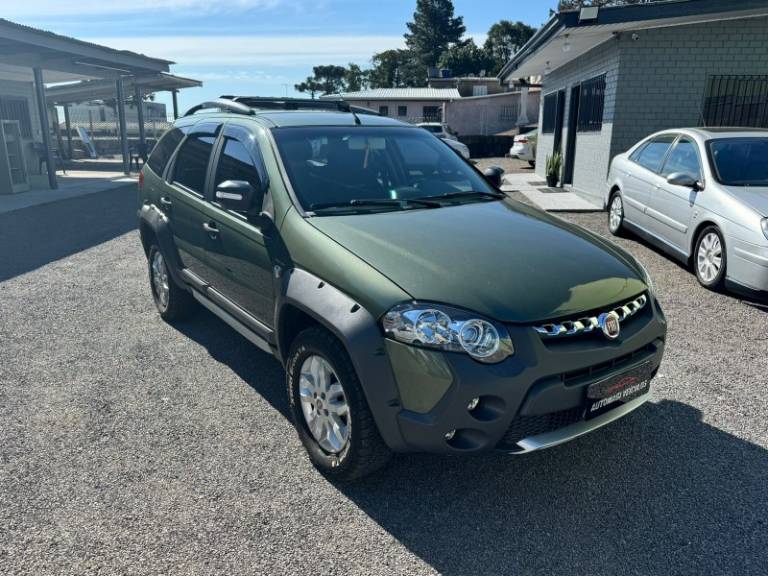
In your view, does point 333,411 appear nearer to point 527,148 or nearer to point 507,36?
point 527,148

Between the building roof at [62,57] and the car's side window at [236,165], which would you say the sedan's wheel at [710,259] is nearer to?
the car's side window at [236,165]

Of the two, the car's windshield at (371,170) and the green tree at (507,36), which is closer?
the car's windshield at (371,170)

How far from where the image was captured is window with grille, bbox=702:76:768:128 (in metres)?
10.6

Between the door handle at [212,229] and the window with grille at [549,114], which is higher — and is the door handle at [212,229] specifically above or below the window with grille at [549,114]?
below

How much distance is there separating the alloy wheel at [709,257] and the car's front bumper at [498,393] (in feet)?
13.3

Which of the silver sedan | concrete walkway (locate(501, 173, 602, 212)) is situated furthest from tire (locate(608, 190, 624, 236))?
concrete walkway (locate(501, 173, 602, 212))

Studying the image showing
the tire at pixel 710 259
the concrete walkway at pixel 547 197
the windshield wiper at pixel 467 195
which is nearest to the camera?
the windshield wiper at pixel 467 195

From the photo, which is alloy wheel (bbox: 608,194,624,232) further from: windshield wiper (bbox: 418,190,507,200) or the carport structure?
the carport structure

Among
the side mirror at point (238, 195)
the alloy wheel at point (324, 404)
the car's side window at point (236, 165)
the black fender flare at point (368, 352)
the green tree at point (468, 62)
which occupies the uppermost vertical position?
the green tree at point (468, 62)

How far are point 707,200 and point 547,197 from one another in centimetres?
700

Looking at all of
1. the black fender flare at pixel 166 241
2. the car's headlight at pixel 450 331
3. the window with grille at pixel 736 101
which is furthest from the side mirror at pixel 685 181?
the window with grille at pixel 736 101

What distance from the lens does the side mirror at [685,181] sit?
641 centimetres

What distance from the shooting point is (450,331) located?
2525 millimetres

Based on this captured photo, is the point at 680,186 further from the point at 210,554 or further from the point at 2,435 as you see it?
the point at 2,435
